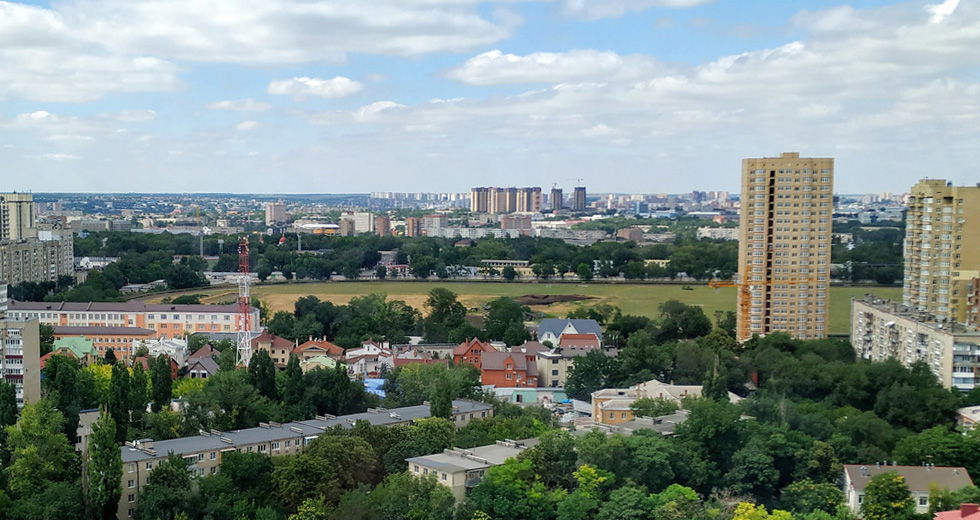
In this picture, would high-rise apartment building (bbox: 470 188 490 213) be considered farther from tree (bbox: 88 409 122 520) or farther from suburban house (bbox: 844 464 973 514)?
tree (bbox: 88 409 122 520)

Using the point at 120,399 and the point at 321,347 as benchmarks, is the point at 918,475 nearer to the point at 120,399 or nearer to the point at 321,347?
the point at 120,399

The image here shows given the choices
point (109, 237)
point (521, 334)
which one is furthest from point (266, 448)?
point (109, 237)

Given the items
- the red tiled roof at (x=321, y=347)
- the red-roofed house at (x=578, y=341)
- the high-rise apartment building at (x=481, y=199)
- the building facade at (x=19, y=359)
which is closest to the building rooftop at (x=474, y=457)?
the building facade at (x=19, y=359)

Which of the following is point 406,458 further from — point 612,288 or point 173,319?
point 612,288

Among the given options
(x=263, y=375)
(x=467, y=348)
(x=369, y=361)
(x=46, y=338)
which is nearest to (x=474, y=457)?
(x=263, y=375)

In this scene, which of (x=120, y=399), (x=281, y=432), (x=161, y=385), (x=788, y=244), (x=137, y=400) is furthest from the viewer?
(x=788, y=244)
